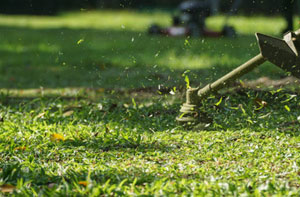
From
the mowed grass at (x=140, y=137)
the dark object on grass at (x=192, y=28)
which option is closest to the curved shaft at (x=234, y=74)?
the mowed grass at (x=140, y=137)

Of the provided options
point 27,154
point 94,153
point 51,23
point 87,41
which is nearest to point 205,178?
point 94,153

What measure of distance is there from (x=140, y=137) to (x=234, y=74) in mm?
765

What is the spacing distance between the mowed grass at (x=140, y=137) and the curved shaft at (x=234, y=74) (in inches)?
5.0

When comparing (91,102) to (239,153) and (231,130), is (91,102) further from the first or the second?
(239,153)

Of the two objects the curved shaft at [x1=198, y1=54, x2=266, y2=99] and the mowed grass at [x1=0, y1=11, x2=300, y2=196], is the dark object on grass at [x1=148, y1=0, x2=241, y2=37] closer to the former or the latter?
the mowed grass at [x1=0, y1=11, x2=300, y2=196]

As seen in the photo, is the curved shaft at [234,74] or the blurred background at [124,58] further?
the blurred background at [124,58]

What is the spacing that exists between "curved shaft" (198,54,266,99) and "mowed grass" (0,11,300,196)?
127 mm

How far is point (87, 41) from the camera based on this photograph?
8922 mm

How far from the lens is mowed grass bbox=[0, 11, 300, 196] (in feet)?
8.05

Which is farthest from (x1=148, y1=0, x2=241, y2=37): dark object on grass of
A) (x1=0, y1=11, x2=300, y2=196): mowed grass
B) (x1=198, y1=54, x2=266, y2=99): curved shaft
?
(x1=198, y1=54, x2=266, y2=99): curved shaft

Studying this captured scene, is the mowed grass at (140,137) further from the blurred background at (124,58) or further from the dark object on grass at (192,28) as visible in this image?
the dark object on grass at (192,28)

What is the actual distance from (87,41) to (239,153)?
6305 millimetres

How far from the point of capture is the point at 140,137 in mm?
3324

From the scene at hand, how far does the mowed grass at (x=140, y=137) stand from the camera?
246 cm
